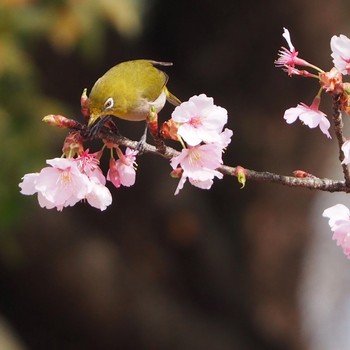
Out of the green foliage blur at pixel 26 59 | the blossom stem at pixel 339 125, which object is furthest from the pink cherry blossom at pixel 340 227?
the green foliage blur at pixel 26 59

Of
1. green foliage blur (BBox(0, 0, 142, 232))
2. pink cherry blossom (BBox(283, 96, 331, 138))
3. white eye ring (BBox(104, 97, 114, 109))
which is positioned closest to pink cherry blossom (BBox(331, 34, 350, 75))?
pink cherry blossom (BBox(283, 96, 331, 138))

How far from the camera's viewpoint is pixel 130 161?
5.08 ft

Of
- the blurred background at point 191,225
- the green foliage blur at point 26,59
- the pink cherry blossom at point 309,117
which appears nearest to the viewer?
the pink cherry blossom at point 309,117

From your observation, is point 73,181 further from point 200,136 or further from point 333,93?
point 333,93

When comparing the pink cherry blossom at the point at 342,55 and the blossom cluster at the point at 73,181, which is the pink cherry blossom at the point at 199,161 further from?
the pink cherry blossom at the point at 342,55

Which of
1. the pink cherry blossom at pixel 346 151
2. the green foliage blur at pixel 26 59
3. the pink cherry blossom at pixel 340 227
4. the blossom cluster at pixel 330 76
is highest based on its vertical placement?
the green foliage blur at pixel 26 59

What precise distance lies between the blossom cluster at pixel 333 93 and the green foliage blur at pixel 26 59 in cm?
219

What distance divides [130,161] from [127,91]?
8.9 inches

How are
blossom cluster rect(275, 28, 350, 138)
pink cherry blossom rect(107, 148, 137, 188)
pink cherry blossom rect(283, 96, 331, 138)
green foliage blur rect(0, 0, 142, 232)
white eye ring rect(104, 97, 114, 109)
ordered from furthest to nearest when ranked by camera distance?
1. green foliage blur rect(0, 0, 142, 232)
2. white eye ring rect(104, 97, 114, 109)
3. pink cherry blossom rect(107, 148, 137, 188)
4. pink cherry blossom rect(283, 96, 331, 138)
5. blossom cluster rect(275, 28, 350, 138)

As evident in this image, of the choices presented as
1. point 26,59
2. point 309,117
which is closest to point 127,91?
point 309,117

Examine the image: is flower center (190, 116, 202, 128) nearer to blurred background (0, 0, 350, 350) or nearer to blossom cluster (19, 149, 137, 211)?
blossom cluster (19, 149, 137, 211)

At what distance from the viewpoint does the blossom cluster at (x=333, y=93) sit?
1.33 meters

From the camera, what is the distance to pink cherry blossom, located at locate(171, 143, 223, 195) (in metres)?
1.40

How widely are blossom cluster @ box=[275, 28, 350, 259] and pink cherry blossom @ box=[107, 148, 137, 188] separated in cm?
30
